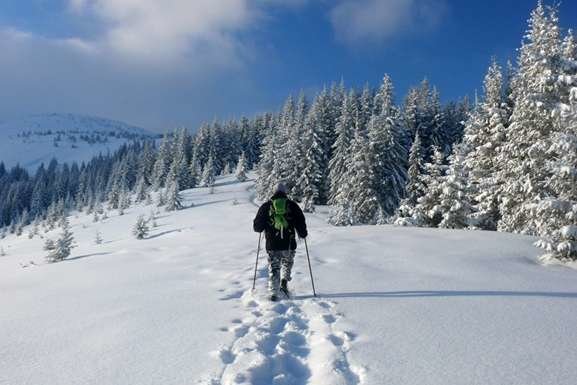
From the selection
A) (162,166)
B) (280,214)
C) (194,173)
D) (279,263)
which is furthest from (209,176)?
(279,263)

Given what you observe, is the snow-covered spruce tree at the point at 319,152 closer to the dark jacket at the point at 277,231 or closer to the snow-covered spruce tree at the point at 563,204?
the snow-covered spruce tree at the point at 563,204

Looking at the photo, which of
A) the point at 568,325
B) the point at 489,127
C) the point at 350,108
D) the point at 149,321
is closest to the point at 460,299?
the point at 568,325

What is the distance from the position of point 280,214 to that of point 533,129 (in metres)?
20.4

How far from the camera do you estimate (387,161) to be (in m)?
39.9

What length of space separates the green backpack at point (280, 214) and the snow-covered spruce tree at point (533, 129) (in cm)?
1318

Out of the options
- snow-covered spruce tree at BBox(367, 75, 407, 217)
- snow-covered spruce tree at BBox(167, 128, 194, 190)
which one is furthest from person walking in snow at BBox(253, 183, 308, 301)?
snow-covered spruce tree at BBox(167, 128, 194, 190)

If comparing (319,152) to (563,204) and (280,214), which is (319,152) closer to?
(563,204)

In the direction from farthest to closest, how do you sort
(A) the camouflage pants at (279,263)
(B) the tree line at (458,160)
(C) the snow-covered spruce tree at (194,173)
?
1. (C) the snow-covered spruce tree at (194,173)
2. (B) the tree line at (458,160)
3. (A) the camouflage pants at (279,263)

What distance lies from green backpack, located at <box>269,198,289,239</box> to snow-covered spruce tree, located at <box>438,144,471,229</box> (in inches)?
772

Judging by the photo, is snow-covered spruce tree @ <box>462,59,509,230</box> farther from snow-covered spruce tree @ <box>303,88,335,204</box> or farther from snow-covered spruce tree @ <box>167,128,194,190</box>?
snow-covered spruce tree @ <box>167,128,194,190</box>

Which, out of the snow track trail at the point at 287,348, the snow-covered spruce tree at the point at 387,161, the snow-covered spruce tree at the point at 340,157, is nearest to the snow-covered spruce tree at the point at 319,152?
the snow-covered spruce tree at the point at 340,157

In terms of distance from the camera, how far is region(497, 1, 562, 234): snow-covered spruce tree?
20.2m

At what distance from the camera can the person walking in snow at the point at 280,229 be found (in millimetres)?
8562

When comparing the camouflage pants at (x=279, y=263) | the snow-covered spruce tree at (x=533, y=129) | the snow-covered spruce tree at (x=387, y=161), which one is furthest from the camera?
the snow-covered spruce tree at (x=387, y=161)
